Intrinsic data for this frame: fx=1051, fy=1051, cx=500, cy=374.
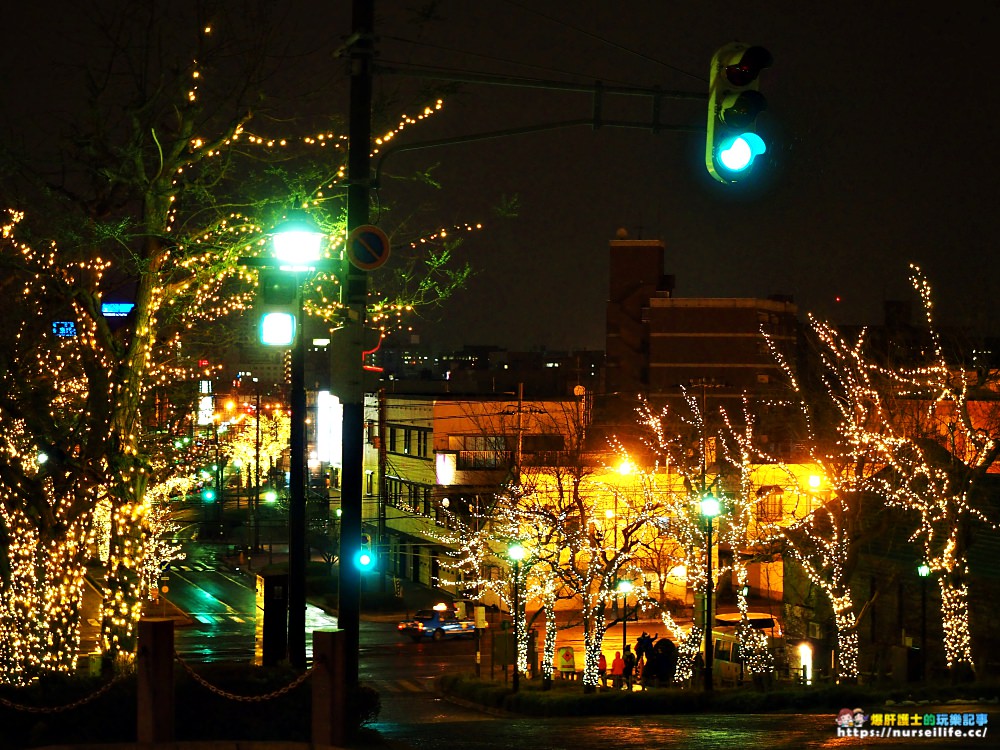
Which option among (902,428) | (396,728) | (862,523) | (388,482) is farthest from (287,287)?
(388,482)

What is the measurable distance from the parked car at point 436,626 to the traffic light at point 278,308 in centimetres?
3092

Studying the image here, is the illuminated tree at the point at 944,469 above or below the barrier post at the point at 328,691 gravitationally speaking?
above

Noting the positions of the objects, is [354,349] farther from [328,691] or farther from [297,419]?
[328,691]

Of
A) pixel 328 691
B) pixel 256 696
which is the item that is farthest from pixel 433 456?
pixel 328 691

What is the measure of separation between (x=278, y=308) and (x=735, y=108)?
18.4 feet

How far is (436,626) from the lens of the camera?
134 feet

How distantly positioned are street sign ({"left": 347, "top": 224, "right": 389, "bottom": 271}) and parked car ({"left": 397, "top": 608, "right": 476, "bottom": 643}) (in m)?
32.6

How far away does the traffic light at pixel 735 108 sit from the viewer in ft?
24.2

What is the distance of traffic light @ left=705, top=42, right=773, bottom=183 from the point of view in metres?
7.36

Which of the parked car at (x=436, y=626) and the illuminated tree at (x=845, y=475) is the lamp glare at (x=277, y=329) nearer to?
the illuminated tree at (x=845, y=475)

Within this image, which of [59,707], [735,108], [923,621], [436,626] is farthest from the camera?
[436,626]

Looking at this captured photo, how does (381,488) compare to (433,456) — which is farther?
(433,456)

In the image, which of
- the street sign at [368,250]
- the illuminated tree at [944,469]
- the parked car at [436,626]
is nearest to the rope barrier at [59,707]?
the street sign at [368,250]

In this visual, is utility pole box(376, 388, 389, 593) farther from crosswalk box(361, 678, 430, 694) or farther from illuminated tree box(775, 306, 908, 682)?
illuminated tree box(775, 306, 908, 682)
